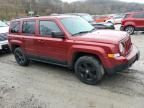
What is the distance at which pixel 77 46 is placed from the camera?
18.0 ft

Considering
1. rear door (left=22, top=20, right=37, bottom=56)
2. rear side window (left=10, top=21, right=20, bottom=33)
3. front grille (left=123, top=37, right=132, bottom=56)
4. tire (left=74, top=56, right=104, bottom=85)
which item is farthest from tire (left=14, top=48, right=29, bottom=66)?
front grille (left=123, top=37, right=132, bottom=56)

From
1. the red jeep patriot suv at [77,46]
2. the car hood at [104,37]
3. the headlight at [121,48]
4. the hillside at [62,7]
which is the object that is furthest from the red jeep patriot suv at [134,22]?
the hillside at [62,7]

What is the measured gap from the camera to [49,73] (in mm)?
6641

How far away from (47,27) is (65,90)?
1977 mm

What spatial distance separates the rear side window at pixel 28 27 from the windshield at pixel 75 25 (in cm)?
119

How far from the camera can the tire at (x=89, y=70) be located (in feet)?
17.3

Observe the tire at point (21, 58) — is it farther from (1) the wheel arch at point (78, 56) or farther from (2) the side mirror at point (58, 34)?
(1) the wheel arch at point (78, 56)

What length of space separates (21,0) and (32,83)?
63.9 metres

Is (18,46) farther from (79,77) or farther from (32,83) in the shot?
(79,77)

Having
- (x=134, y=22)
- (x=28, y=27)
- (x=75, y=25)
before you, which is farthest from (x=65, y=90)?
(x=134, y=22)

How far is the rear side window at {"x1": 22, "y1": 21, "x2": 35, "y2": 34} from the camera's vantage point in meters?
6.79

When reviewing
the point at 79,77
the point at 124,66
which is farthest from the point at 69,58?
the point at 124,66

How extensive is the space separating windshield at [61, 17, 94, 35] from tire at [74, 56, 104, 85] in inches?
34.3

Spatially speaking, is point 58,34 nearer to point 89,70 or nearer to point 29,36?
point 89,70
